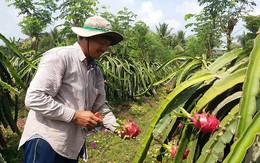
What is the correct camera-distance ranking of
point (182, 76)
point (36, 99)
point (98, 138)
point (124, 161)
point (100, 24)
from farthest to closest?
point (98, 138), point (124, 161), point (182, 76), point (100, 24), point (36, 99)

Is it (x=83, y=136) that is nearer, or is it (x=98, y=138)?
(x=83, y=136)

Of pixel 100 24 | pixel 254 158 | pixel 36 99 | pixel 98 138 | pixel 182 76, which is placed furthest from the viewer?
pixel 98 138

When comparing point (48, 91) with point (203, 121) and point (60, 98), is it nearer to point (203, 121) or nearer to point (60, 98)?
point (60, 98)

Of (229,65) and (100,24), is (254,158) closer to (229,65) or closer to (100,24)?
(229,65)

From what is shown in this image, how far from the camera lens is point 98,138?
5.47m

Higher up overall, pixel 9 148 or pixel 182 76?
pixel 182 76

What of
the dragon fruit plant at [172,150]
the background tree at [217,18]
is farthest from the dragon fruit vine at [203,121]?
the background tree at [217,18]

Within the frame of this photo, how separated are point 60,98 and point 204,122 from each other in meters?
1.02

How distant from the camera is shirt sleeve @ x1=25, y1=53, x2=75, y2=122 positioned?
6.13ft

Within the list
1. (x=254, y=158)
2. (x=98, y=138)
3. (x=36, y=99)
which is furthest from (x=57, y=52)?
(x=98, y=138)

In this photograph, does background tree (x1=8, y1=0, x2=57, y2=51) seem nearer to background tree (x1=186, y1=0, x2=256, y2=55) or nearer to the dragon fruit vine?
background tree (x1=186, y1=0, x2=256, y2=55)

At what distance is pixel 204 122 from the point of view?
1.32m

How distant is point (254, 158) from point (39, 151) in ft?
3.97

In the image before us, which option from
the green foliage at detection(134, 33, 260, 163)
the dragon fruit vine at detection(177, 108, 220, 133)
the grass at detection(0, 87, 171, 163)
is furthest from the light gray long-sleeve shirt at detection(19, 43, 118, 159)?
the grass at detection(0, 87, 171, 163)
